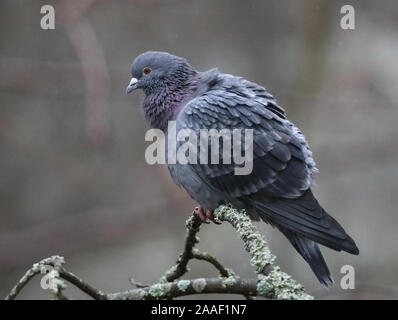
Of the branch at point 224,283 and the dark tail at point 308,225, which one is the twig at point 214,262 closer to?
the branch at point 224,283

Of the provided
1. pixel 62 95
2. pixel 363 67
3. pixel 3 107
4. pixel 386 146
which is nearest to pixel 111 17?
pixel 62 95

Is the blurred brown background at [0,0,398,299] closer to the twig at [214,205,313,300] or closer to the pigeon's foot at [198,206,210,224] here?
the pigeon's foot at [198,206,210,224]

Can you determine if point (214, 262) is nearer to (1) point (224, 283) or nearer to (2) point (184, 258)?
(2) point (184, 258)

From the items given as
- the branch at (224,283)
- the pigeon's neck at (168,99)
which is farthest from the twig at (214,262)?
the pigeon's neck at (168,99)

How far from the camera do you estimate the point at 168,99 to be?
6.01 meters

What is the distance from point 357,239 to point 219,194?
13.2 ft

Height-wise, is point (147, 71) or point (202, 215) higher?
point (147, 71)

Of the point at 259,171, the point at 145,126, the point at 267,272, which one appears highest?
the point at 145,126

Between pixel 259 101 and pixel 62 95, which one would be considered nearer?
pixel 259 101

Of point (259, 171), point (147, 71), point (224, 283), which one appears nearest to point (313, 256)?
point (259, 171)

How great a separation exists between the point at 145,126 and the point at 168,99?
3.15 meters

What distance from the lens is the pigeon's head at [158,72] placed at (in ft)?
20.1

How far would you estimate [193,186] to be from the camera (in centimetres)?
543

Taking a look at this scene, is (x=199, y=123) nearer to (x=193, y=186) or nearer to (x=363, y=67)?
(x=193, y=186)
